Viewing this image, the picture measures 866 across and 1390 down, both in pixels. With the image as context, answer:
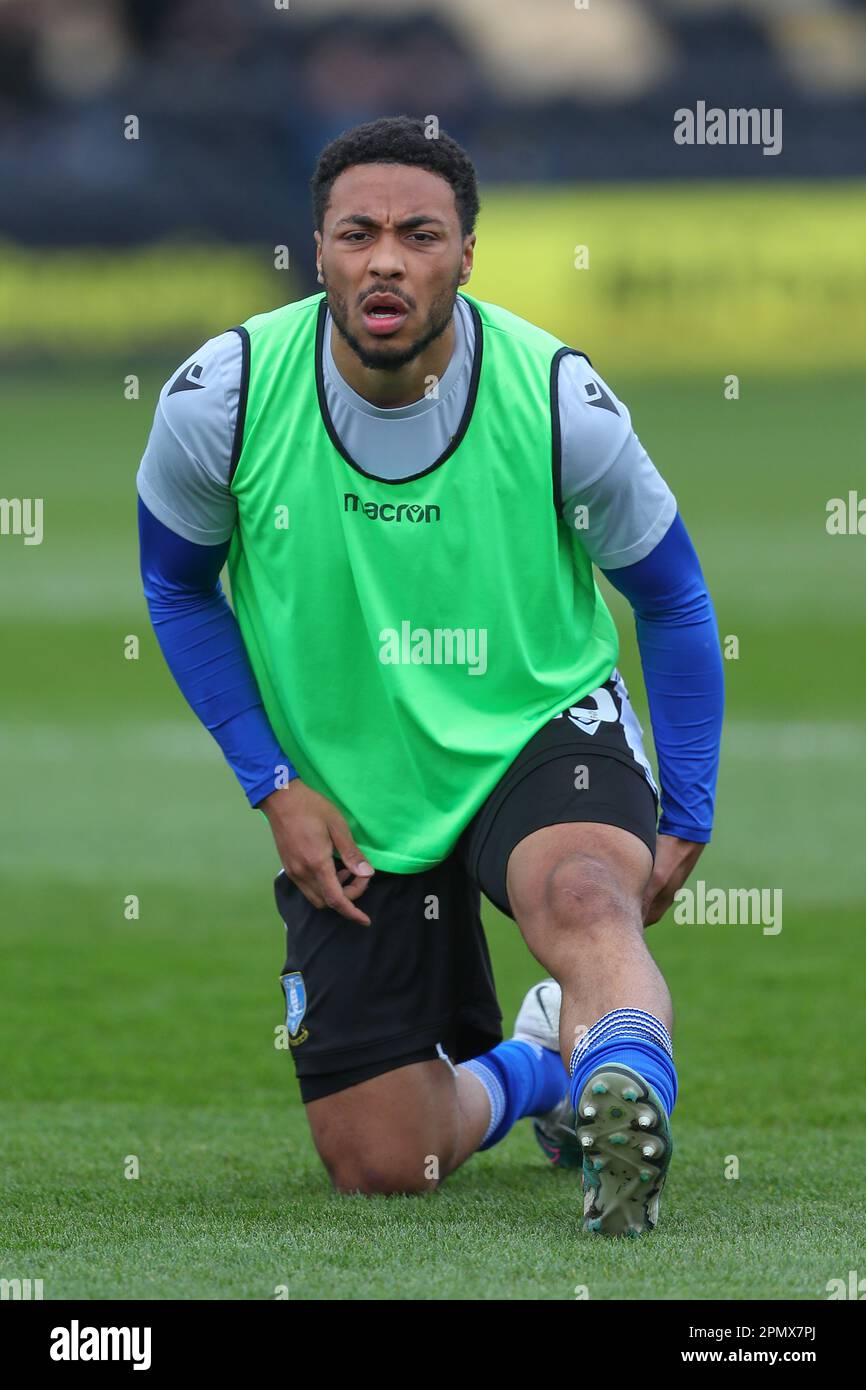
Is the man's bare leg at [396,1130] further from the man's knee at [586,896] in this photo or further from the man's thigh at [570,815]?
the man's knee at [586,896]

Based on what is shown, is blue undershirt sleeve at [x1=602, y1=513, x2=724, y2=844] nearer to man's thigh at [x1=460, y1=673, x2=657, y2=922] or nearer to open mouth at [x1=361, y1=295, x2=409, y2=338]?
man's thigh at [x1=460, y1=673, x2=657, y2=922]

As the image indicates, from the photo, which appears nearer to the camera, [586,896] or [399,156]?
[586,896]

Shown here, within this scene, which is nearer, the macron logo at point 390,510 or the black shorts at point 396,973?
the macron logo at point 390,510

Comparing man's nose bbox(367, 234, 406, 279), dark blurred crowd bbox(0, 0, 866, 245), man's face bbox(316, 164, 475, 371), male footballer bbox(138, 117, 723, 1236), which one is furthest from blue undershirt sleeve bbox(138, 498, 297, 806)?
dark blurred crowd bbox(0, 0, 866, 245)

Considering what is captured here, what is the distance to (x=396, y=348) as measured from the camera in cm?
380

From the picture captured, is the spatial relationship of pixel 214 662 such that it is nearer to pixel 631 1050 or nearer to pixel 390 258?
pixel 390 258

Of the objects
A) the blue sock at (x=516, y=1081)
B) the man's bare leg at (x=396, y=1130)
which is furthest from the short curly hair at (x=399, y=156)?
the blue sock at (x=516, y=1081)

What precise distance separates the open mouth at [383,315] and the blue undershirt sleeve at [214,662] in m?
0.58

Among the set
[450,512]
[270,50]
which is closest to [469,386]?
[450,512]

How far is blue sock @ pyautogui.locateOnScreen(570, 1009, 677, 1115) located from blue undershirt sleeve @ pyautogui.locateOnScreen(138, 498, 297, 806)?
0.94 m

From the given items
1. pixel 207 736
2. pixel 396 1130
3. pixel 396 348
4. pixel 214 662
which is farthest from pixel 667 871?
pixel 207 736

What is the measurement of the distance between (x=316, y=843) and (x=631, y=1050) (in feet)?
3.01

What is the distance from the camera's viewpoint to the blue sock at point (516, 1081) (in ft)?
14.9
